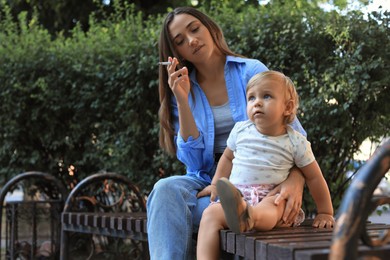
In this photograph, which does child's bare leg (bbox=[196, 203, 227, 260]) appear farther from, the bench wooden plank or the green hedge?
the green hedge

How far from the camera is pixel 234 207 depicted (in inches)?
78.7

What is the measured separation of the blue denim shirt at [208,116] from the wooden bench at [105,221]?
0.39 metres

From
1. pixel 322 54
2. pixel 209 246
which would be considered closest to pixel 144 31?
pixel 322 54

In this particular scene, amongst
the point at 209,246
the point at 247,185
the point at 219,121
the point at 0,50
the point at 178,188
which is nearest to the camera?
the point at 209,246

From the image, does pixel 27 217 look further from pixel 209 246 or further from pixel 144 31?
pixel 209 246

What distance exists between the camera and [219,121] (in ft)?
9.87

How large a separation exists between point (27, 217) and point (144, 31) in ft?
5.93

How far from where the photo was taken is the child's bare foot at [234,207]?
1949 millimetres

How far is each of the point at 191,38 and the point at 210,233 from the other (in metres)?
1.11

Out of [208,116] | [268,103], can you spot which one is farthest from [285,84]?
[208,116]

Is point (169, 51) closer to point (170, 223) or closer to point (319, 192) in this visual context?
point (170, 223)

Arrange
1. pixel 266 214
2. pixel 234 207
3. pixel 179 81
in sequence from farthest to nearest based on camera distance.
Result: 1. pixel 179 81
2. pixel 266 214
3. pixel 234 207

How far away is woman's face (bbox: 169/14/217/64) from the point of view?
9.87ft

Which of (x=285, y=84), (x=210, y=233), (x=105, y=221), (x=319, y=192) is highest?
(x=285, y=84)
